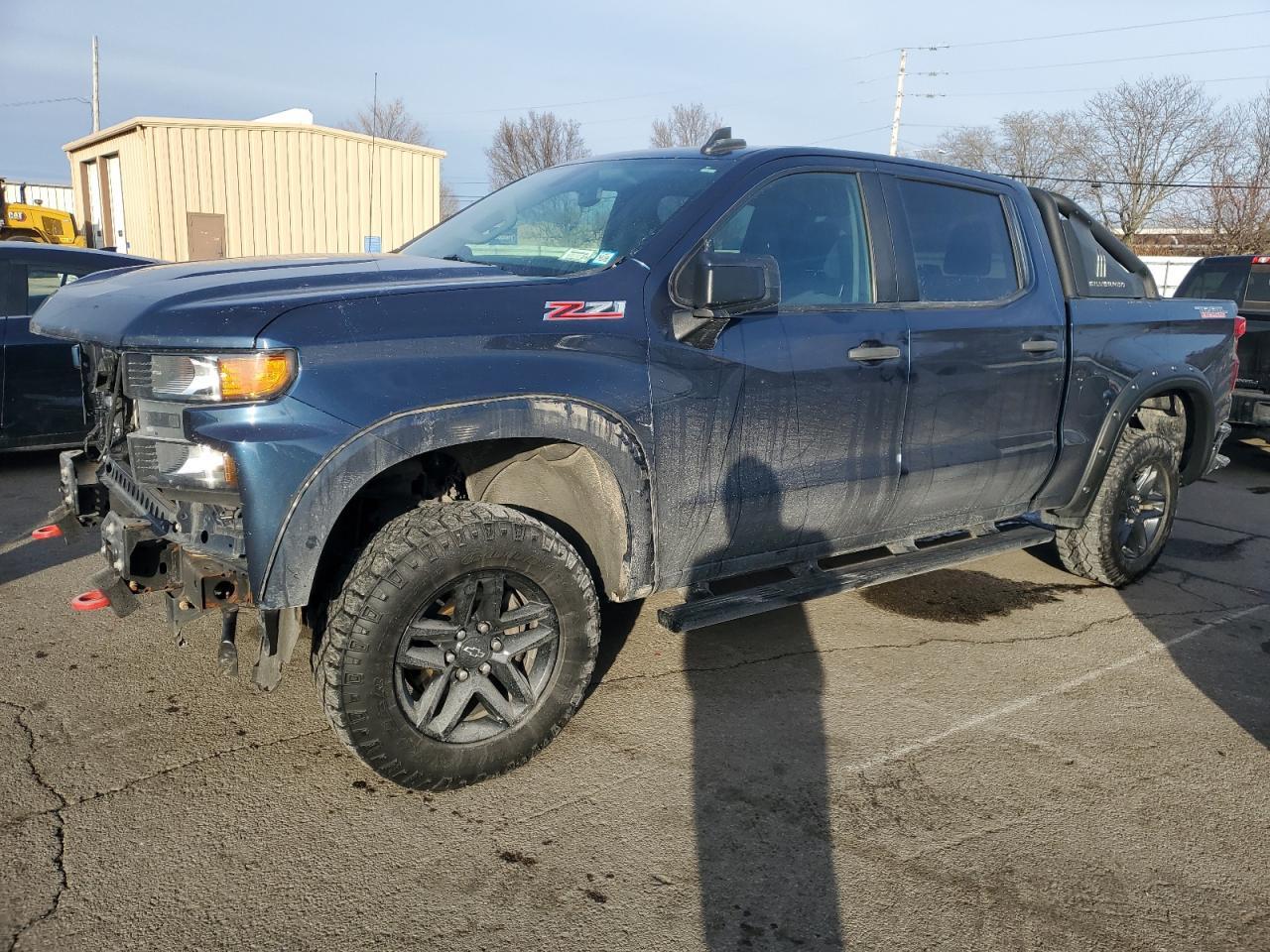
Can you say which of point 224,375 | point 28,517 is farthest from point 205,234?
point 224,375

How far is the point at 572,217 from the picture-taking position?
12.7 feet

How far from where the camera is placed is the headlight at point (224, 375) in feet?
8.82

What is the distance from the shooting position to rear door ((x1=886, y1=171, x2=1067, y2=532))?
4.12 metres

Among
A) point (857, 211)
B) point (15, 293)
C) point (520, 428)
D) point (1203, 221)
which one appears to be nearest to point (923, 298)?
point (857, 211)

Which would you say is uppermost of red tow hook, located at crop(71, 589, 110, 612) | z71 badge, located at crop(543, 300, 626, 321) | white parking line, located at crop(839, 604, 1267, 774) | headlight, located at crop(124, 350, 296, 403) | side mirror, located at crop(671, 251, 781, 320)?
side mirror, located at crop(671, 251, 781, 320)

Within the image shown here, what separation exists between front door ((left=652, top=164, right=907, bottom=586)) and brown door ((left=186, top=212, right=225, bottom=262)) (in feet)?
60.5

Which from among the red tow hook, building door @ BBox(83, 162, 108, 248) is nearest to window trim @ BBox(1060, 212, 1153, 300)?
the red tow hook

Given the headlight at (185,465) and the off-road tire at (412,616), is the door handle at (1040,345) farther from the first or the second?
the headlight at (185,465)

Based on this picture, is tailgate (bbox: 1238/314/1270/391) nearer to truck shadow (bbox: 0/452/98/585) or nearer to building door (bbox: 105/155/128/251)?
truck shadow (bbox: 0/452/98/585)

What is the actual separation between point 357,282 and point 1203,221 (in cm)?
3712

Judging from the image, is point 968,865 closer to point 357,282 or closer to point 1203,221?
point 357,282

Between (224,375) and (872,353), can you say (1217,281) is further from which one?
(224,375)

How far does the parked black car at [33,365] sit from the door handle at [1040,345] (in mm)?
5485

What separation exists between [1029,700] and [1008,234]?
2095mm
